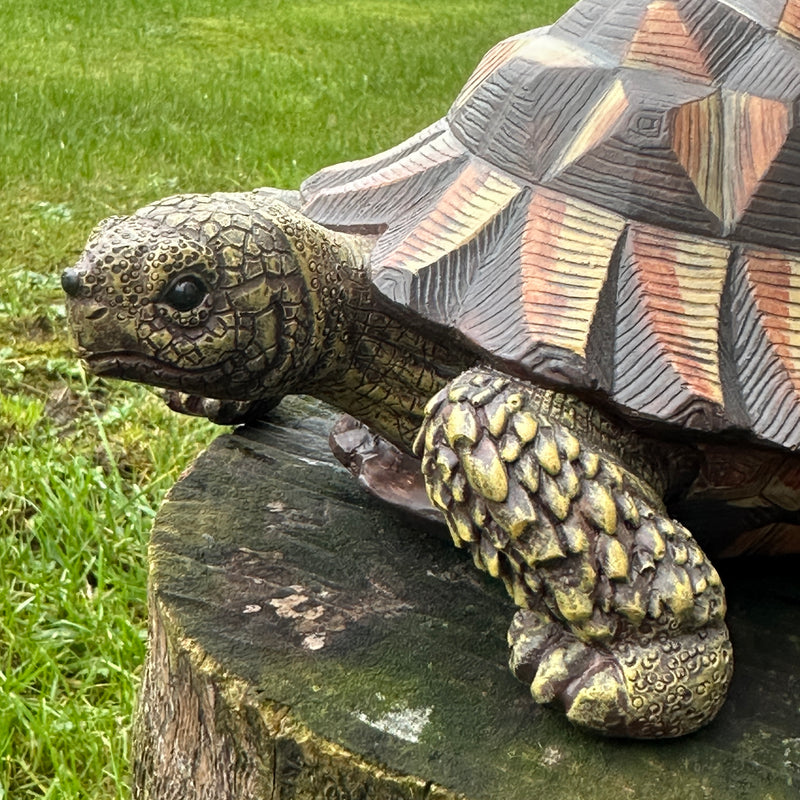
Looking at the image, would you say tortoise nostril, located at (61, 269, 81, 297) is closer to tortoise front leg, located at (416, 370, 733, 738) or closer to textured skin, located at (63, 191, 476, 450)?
textured skin, located at (63, 191, 476, 450)

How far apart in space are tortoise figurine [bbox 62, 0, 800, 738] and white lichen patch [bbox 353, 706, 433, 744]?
13 cm

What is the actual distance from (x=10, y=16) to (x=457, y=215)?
666 centimetres

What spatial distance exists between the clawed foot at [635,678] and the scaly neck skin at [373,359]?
377 mm

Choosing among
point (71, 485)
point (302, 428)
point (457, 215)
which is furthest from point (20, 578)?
point (457, 215)

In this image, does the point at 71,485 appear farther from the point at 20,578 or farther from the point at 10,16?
the point at 10,16

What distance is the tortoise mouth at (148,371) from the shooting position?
1383 millimetres

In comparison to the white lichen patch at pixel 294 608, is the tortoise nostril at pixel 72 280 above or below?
above

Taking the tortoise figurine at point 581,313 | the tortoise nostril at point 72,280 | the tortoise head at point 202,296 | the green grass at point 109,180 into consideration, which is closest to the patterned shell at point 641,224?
the tortoise figurine at point 581,313

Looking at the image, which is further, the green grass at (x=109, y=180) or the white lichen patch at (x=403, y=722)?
the green grass at (x=109, y=180)

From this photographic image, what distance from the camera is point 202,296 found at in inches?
53.9

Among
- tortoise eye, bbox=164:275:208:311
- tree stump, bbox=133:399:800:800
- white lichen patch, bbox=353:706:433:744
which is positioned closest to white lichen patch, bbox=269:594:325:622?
tree stump, bbox=133:399:800:800

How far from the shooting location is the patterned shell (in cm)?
128

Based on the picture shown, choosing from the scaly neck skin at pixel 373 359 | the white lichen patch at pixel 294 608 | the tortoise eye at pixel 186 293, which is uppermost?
the tortoise eye at pixel 186 293

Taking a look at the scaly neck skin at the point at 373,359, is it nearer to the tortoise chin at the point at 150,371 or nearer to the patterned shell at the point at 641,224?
the patterned shell at the point at 641,224
